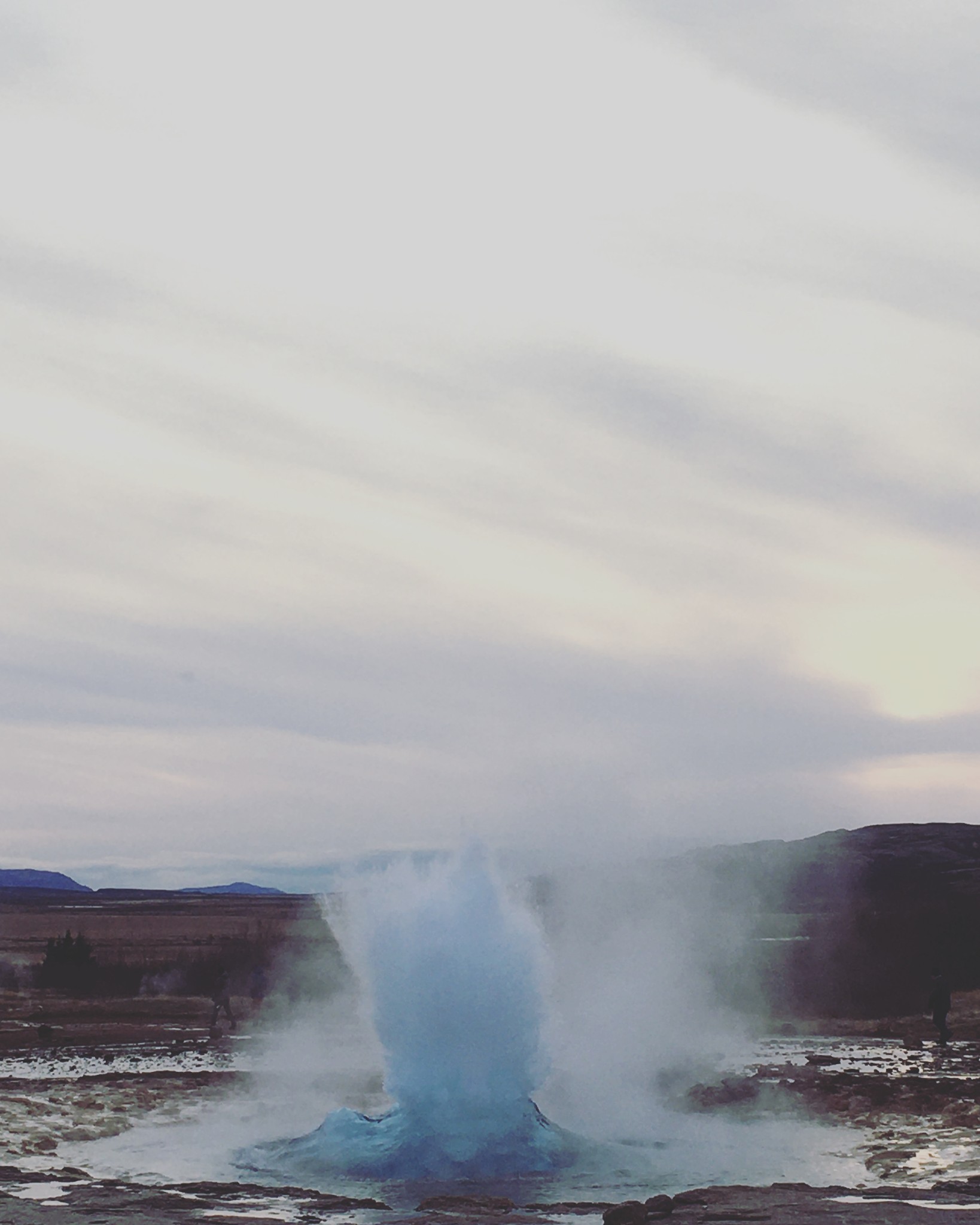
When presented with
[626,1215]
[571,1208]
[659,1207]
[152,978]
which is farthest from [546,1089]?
[152,978]

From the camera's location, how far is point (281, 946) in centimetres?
6569

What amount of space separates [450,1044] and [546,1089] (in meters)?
4.87

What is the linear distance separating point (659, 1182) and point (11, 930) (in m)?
80.2

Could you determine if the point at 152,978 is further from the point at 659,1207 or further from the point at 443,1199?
the point at 659,1207

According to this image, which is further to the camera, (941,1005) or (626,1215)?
(941,1005)

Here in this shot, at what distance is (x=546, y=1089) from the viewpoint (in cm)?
2522

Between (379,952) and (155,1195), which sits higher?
(379,952)

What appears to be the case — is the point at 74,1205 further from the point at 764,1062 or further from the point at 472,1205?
the point at 764,1062

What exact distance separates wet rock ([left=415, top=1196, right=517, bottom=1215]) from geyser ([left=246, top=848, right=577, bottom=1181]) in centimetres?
220

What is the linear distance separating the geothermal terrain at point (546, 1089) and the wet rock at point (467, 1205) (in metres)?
0.04

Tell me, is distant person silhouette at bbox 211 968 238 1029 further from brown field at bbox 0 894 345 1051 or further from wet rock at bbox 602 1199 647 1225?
wet rock at bbox 602 1199 647 1225

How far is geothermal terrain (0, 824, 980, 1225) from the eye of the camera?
16.7 m

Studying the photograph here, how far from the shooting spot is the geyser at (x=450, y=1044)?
1967 cm

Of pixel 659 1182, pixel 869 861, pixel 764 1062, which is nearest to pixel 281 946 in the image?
pixel 764 1062
